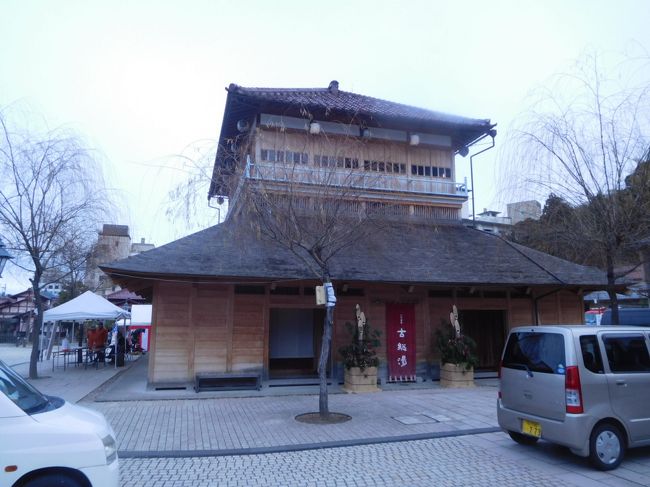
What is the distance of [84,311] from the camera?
58.5 ft

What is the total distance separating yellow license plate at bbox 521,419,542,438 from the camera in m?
6.16

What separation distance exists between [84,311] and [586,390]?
17.3m

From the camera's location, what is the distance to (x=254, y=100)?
14953mm

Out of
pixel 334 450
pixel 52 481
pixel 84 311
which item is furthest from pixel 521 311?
pixel 84 311

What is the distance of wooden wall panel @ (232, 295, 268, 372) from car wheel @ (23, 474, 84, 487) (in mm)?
8292

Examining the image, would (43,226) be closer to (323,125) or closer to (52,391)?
(52,391)

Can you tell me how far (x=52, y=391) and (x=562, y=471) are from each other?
468 inches

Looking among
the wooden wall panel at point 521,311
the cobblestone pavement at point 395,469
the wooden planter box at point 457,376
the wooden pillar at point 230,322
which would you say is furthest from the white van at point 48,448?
the wooden wall panel at point 521,311

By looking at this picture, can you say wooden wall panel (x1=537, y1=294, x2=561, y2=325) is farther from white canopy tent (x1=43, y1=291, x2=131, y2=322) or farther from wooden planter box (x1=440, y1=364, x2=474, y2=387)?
white canopy tent (x1=43, y1=291, x2=131, y2=322)

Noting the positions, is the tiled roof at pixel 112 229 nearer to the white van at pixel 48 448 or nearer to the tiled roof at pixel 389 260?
the tiled roof at pixel 389 260

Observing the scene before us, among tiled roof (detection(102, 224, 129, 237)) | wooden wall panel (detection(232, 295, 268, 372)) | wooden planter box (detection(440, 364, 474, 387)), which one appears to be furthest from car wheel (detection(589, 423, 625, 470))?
tiled roof (detection(102, 224, 129, 237))

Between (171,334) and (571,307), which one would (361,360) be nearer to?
(171,334)

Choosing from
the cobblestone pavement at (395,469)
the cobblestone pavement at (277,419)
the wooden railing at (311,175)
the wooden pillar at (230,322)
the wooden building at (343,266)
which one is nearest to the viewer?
the cobblestone pavement at (395,469)

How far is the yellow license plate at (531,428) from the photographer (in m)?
6.16
